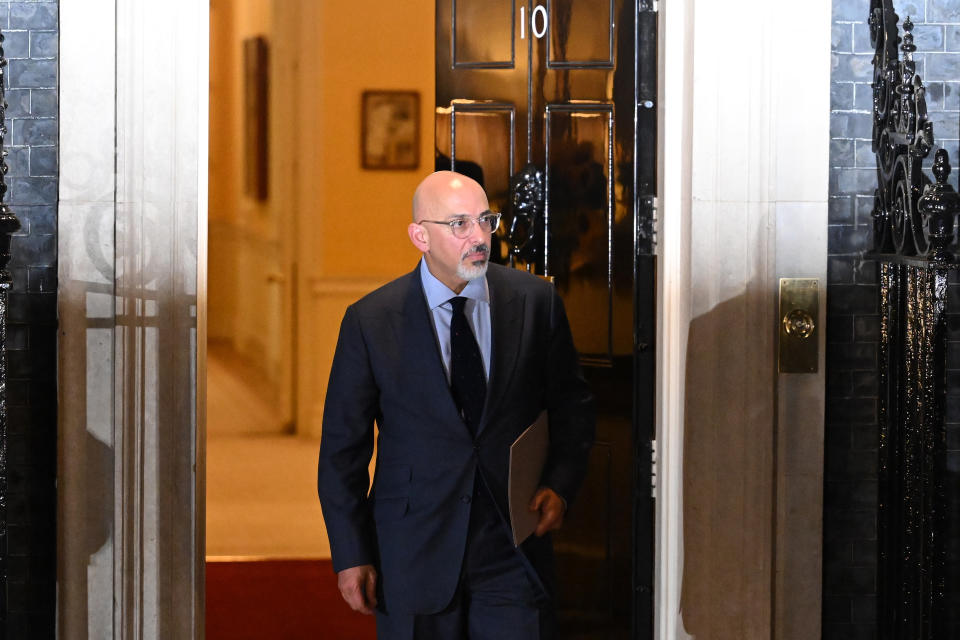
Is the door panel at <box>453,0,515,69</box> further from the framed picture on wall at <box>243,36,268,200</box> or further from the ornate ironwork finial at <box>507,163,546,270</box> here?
the framed picture on wall at <box>243,36,268,200</box>

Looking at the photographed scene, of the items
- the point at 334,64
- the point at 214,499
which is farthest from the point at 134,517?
the point at 334,64

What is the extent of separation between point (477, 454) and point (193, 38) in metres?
1.60

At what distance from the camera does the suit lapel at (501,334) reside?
260 cm

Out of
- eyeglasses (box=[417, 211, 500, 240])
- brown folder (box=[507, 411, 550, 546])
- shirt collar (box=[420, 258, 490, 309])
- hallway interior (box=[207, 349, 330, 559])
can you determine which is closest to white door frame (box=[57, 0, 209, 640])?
shirt collar (box=[420, 258, 490, 309])

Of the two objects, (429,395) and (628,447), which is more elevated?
(429,395)

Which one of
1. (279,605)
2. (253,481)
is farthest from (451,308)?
(253,481)

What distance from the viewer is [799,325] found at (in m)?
3.24

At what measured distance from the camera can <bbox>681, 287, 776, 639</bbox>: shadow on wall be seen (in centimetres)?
326

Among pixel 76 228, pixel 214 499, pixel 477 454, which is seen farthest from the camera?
pixel 214 499

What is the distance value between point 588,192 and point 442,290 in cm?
112

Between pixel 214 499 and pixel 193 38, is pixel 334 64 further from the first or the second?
pixel 193 38

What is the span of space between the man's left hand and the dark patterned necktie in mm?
221

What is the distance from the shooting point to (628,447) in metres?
3.67

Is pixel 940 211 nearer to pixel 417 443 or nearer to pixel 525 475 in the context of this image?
pixel 525 475
